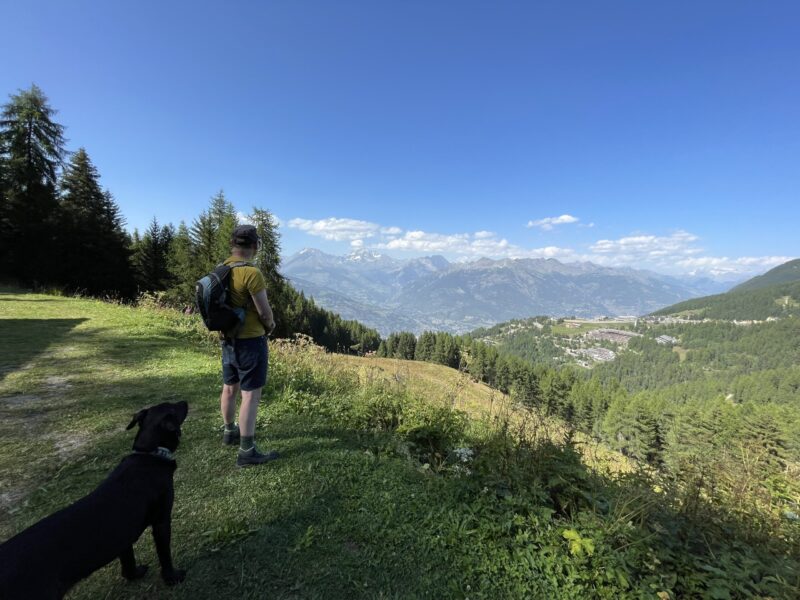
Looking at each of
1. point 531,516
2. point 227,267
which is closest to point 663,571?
point 531,516

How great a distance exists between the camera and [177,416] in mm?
2861

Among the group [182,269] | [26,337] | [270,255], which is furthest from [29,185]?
[26,337]

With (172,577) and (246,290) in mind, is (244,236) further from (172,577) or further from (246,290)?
(172,577)

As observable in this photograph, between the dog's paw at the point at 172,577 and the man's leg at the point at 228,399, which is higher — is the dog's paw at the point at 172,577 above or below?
below

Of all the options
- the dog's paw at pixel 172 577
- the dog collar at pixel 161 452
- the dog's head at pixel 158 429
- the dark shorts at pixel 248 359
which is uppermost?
the dark shorts at pixel 248 359

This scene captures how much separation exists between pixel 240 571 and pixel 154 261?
125 feet

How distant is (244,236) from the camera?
147 inches

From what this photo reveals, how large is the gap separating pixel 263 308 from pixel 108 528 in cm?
208

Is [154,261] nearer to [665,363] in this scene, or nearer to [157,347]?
[157,347]

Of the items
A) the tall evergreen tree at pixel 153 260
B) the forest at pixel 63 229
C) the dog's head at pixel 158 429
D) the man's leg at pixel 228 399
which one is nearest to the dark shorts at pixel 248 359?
the man's leg at pixel 228 399

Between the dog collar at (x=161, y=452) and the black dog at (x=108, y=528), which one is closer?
the black dog at (x=108, y=528)

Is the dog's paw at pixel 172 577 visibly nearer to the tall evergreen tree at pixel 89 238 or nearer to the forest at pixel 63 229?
the forest at pixel 63 229

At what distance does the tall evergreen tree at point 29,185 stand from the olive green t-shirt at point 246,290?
2599cm

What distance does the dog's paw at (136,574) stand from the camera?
243 centimetres
